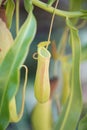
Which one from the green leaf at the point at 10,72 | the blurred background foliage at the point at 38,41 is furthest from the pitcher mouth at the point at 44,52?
the blurred background foliage at the point at 38,41

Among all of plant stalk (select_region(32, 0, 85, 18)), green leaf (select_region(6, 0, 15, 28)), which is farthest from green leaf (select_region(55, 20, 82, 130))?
green leaf (select_region(6, 0, 15, 28))

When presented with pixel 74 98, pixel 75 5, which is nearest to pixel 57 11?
pixel 75 5

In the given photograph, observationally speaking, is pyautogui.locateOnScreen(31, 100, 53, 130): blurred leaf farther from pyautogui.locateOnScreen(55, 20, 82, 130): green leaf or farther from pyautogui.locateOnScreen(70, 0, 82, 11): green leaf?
pyautogui.locateOnScreen(70, 0, 82, 11): green leaf

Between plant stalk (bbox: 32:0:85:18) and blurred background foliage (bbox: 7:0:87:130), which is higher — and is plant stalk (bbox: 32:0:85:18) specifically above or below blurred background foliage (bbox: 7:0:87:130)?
above

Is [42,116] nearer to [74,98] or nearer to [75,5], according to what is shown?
[74,98]

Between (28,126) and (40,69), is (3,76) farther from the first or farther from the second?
(28,126)

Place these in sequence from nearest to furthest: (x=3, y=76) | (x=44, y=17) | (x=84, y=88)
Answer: (x=3, y=76) < (x=44, y=17) < (x=84, y=88)

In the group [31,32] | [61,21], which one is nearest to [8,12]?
[31,32]

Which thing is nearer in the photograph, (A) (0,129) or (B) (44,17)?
(A) (0,129)
